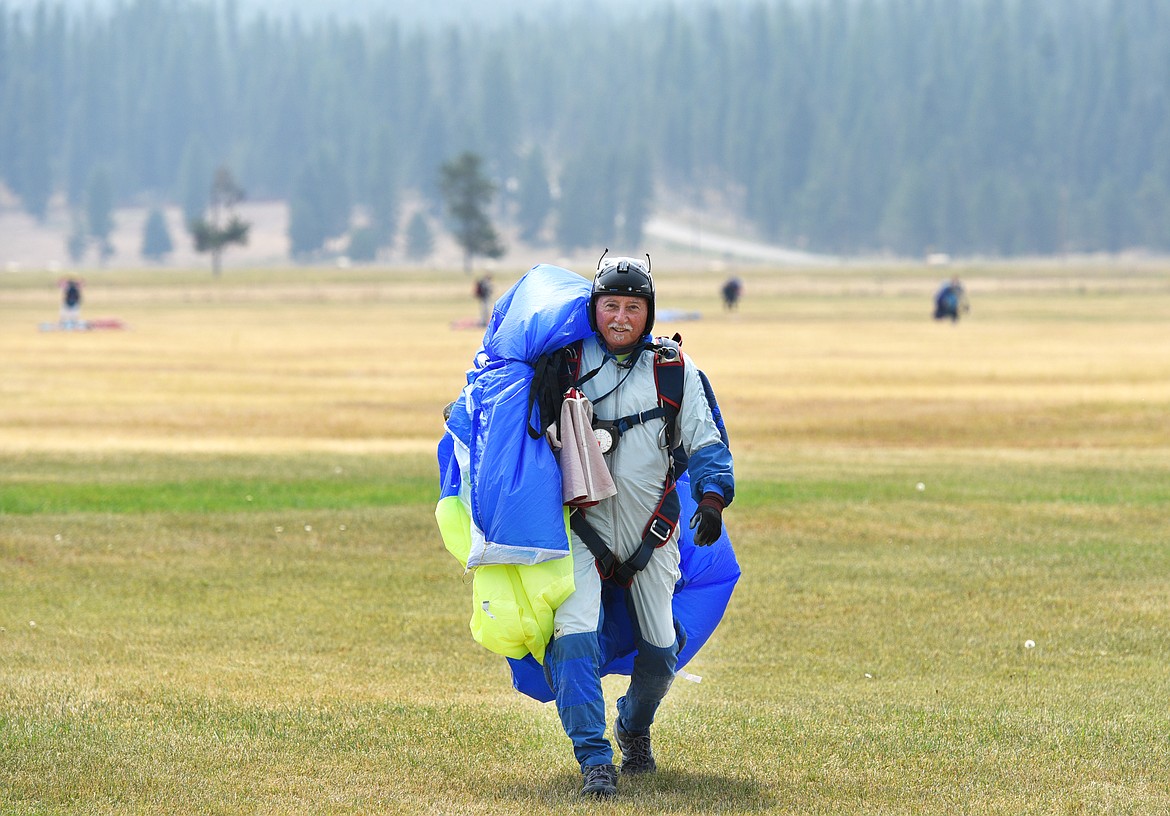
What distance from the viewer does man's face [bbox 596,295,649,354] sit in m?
6.79

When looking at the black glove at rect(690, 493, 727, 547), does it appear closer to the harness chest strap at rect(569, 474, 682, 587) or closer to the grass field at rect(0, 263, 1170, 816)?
the harness chest strap at rect(569, 474, 682, 587)

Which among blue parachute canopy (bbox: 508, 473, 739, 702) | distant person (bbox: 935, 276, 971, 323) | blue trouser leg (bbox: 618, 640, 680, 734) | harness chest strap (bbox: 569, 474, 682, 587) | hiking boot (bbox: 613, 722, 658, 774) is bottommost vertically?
distant person (bbox: 935, 276, 971, 323)

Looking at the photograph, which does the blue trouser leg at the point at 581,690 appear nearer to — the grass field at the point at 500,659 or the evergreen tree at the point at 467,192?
the grass field at the point at 500,659

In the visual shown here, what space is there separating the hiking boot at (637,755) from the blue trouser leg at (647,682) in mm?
33

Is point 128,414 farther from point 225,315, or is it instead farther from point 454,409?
point 225,315

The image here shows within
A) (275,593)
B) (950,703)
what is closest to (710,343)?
(275,593)

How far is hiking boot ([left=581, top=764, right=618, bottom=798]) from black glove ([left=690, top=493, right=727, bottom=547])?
1.01m

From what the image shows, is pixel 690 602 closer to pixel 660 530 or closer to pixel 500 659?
pixel 660 530

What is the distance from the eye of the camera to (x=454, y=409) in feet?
22.4

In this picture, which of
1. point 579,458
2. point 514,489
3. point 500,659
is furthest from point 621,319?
point 500,659

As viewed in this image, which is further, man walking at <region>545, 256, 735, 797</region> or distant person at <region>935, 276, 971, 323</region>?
distant person at <region>935, 276, 971, 323</region>

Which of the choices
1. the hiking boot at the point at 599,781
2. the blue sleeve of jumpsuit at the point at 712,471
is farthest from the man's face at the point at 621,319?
the hiking boot at the point at 599,781

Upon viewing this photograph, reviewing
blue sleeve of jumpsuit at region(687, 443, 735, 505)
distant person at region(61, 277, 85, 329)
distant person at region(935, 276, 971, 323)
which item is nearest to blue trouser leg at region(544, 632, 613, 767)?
blue sleeve of jumpsuit at region(687, 443, 735, 505)

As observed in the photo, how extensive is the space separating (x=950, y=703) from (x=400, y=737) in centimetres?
305
